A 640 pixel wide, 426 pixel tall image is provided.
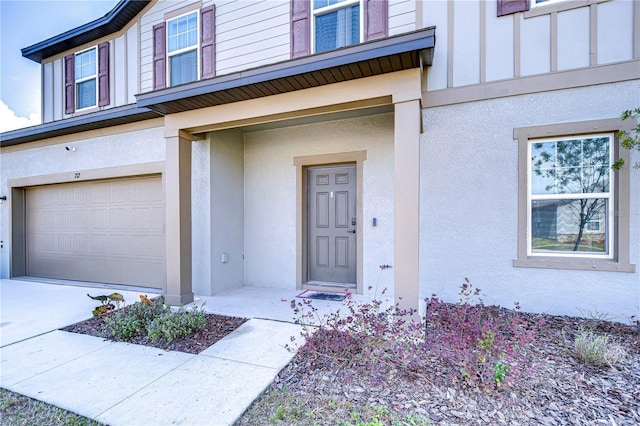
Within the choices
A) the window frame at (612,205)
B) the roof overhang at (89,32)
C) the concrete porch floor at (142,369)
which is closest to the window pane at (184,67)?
the roof overhang at (89,32)

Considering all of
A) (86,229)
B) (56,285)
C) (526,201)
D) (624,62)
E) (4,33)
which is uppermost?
(4,33)

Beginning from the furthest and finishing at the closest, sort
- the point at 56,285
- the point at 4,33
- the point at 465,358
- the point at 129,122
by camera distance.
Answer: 1. the point at 4,33
2. the point at 56,285
3. the point at 129,122
4. the point at 465,358

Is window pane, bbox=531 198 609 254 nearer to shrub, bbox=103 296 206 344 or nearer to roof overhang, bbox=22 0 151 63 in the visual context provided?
shrub, bbox=103 296 206 344

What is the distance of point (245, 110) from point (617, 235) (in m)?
5.03

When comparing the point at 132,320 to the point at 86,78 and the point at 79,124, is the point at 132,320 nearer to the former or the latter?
the point at 79,124

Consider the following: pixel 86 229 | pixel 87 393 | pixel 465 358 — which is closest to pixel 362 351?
pixel 465 358

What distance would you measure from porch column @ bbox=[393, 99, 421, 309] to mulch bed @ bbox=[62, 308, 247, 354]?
218cm

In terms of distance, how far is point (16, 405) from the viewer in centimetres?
243

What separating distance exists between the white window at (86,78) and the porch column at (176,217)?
142 inches

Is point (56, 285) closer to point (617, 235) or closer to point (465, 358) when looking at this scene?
point (465, 358)

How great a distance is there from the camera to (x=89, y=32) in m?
6.55

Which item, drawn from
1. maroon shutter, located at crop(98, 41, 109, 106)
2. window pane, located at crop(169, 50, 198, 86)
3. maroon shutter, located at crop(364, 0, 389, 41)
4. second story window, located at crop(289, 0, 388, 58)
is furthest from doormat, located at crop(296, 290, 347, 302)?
maroon shutter, located at crop(98, 41, 109, 106)

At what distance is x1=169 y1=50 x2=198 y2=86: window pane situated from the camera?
5.72 m

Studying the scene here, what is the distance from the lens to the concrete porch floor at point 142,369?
7.69 feet
